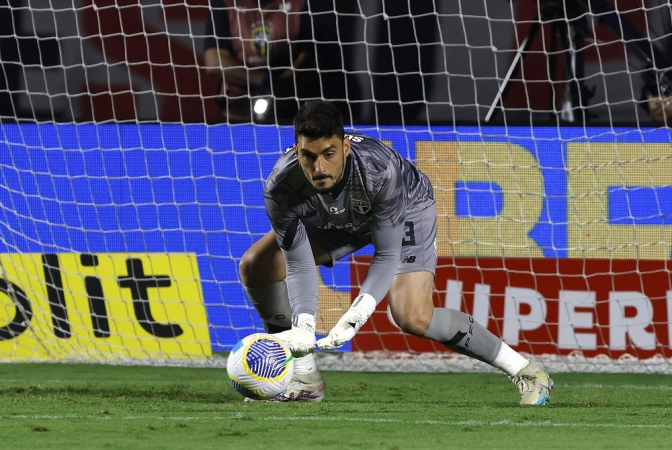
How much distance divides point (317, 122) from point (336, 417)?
1.13 m

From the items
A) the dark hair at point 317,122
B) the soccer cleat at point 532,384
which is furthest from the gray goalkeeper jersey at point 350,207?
the soccer cleat at point 532,384

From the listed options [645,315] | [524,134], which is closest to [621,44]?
[524,134]

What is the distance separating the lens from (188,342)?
7.77 metres

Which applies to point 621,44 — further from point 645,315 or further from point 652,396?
point 652,396

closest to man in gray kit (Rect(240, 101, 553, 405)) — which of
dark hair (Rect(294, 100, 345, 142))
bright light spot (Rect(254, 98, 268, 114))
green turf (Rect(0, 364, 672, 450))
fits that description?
dark hair (Rect(294, 100, 345, 142))

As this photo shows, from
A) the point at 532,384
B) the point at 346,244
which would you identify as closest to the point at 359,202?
the point at 346,244

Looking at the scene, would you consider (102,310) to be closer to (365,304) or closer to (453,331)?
(453,331)

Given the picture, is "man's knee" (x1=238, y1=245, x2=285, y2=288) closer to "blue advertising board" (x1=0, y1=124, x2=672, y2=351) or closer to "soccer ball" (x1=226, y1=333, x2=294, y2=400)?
"soccer ball" (x1=226, y1=333, x2=294, y2=400)

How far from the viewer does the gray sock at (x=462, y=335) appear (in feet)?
16.6

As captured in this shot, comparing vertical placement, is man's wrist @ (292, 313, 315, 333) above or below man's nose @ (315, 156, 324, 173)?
below

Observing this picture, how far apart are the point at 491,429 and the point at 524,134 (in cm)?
398

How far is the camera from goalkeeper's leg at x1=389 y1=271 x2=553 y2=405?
501 cm

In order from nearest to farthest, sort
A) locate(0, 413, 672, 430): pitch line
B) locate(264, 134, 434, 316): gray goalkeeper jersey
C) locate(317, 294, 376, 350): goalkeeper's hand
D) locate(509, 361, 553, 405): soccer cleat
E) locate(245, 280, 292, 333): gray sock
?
locate(0, 413, 672, 430): pitch line < locate(317, 294, 376, 350): goalkeeper's hand < locate(264, 134, 434, 316): gray goalkeeper jersey < locate(509, 361, 553, 405): soccer cleat < locate(245, 280, 292, 333): gray sock

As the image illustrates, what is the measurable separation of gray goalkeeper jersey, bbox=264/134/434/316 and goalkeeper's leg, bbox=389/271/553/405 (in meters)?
0.33
